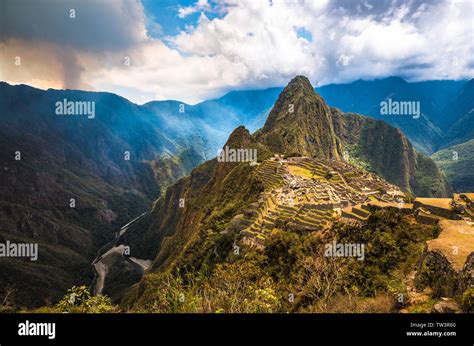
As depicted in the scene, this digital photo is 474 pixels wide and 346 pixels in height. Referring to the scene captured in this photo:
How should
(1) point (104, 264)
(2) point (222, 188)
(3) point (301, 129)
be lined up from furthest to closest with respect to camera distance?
(3) point (301, 129)
(1) point (104, 264)
(2) point (222, 188)

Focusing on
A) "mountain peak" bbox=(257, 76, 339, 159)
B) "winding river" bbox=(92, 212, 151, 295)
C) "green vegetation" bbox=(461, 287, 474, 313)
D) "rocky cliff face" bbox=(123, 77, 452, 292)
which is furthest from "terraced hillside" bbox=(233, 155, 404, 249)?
"winding river" bbox=(92, 212, 151, 295)

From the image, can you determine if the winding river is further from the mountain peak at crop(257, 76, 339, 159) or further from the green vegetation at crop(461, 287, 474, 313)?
the green vegetation at crop(461, 287, 474, 313)

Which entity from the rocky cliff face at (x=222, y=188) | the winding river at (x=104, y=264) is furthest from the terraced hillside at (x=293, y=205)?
the winding river at (x=104, y=264)

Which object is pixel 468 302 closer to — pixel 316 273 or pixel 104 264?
pixel 316 273

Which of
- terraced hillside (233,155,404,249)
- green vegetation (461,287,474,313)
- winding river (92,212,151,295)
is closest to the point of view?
green vegetation (461,287,474,313)

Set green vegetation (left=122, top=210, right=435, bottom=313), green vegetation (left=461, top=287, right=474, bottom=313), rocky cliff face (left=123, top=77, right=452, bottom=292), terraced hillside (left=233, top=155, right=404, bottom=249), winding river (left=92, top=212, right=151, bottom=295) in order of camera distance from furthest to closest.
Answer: winding river (left=92, top=212, right=151, bottom=295), rocky cliff face (left=123, top=77, right=452, bottom=292), terraced hillside (left=233, top=155, right=404, bottom=249), green vegetation (left=122, top=210, right=435, bottom=313), green vegetation (left=461, top=287, right=474, bottom=313)

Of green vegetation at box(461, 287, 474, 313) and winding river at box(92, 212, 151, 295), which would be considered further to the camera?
winding river at box(92, 212, 151, 295)

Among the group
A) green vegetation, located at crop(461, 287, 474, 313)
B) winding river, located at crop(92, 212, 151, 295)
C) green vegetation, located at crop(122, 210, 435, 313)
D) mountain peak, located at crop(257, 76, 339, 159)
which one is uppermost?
mountain peak, located at crop(257, 76, 339, 159)

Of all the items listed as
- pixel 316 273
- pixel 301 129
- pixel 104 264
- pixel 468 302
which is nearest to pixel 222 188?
pixel 316 273

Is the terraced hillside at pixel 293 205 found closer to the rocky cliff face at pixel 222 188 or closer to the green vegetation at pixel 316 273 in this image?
the green vegetation at pixel 316 273

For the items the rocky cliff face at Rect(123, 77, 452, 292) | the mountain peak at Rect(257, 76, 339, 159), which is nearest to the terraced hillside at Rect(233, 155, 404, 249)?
the rocky cliff face at Rect(123, 77, 452, 292)

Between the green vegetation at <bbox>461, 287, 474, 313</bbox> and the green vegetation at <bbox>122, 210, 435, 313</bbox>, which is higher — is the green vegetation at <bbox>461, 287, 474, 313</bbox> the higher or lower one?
the higher one

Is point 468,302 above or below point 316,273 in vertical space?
above
